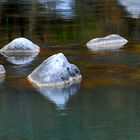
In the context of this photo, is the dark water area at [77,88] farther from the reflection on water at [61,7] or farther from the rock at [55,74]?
the reflection on water at [61,7]

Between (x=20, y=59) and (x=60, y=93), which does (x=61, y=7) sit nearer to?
(x=20, y=59)

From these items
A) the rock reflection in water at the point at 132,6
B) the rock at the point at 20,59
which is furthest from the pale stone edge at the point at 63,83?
the rock reflection in water at the point at 132,6

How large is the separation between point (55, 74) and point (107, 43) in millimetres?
2514

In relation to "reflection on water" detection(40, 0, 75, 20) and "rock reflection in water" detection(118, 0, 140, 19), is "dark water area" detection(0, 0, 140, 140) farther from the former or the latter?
"reflection on water" detection(40, 0, 75, 20)

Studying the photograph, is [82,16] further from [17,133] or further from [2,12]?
[17,133]

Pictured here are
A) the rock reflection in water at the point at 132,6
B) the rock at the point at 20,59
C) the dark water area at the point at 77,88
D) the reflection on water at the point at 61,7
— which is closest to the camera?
the dark water area at the point at 77,88

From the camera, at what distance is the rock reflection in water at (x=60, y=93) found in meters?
6.07

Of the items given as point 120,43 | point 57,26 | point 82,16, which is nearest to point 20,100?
point 120,43

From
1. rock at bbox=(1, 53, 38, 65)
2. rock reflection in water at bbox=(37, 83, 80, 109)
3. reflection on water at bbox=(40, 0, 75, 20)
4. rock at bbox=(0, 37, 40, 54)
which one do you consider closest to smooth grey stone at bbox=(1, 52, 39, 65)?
rock at bbox=(1, 53, 38, 65)

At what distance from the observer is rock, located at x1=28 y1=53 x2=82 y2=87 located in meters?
6.64

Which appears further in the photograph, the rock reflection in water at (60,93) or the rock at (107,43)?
the rock at (107,43)

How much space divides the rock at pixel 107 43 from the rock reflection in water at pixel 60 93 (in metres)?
2.28

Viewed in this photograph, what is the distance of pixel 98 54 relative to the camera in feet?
27.3

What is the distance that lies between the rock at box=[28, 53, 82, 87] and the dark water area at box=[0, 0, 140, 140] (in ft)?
0.39
